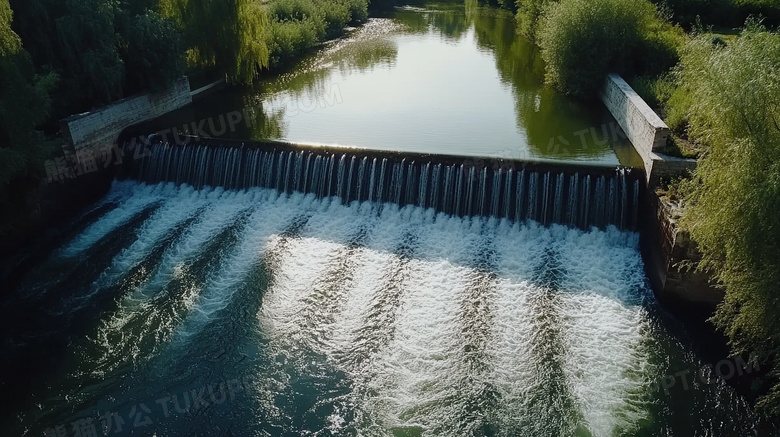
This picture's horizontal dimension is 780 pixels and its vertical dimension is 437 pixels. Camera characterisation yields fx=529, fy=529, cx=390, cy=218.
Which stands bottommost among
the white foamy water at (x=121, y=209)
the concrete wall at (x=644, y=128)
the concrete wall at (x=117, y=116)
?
the white foamy water at (x=121, y=209)

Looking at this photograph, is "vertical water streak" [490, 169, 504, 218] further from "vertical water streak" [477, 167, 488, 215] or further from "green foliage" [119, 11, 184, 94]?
"green foliage" [119, 11, 184, 94]

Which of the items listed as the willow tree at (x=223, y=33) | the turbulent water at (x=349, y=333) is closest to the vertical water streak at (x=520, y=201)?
the turbulent water at (x=349, y=333)

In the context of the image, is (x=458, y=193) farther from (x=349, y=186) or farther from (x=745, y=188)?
(x=745, y=188)

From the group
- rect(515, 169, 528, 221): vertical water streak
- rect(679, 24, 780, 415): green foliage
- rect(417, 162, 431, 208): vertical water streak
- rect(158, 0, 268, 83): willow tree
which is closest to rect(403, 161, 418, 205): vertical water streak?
rect(417, 162, 431, 208): vertical water streak

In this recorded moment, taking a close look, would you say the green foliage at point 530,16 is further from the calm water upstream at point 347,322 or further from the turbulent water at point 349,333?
the turbulent water at point 349,333

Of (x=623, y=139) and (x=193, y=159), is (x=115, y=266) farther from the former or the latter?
(x=623, y=139)

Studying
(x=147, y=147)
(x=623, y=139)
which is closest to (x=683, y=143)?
(x=623, y=139)

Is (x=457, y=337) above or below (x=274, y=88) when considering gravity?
below
